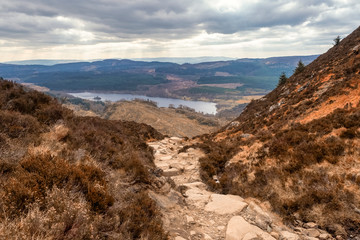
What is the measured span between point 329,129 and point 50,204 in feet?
37.5

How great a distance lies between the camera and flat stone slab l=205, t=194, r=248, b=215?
6859 mm

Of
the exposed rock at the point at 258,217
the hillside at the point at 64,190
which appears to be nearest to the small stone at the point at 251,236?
the exposed rock at the point at 258,217

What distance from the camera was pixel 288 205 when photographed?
6.77m

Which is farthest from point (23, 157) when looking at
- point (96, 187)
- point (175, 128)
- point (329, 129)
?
point (175, 128)

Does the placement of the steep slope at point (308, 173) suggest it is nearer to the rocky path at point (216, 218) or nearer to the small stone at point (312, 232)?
the small stone at point (312, 232)

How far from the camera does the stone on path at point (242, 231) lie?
560 cm

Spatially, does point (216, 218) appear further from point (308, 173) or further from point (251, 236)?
point (308, 173)

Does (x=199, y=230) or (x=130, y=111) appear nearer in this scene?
(x=199, y=230)

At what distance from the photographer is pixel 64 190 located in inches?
170

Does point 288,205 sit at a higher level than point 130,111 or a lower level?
higher

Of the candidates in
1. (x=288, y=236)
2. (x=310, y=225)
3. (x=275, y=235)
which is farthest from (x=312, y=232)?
(x=275, y=235)

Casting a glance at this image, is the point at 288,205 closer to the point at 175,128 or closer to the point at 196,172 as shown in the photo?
the point at 196,172

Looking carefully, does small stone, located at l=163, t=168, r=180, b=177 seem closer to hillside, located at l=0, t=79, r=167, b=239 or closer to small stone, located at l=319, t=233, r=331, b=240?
hillside, located at l=0, t=79, r=167, b=239

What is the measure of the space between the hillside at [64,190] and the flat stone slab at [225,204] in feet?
7.29
